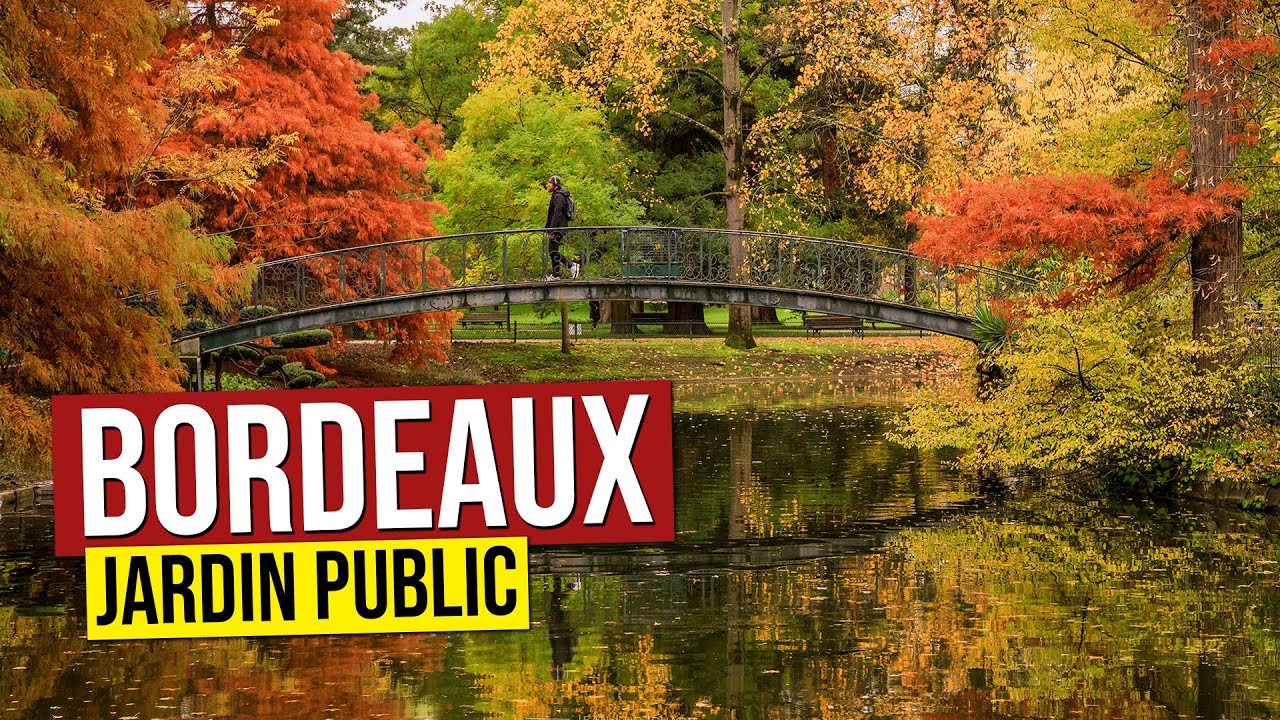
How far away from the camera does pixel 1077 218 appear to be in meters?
17.5

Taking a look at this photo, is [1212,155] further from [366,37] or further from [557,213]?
[366,37]

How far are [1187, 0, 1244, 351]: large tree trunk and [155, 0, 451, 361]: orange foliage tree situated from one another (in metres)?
13.7

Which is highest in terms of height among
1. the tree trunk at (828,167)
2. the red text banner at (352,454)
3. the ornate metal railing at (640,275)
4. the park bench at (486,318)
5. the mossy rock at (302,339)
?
the tree trunk at (828,167)

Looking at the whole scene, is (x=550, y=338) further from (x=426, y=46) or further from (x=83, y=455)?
(x=83, y=455)

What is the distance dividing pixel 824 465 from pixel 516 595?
9.62 m

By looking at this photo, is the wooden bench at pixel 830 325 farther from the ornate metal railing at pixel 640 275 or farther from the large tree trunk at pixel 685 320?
the ornate metal railing at pixel 640 275

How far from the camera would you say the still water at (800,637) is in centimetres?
989

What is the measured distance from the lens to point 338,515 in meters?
10.1

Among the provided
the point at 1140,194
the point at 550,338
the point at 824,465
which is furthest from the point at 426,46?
the point at 1140,194

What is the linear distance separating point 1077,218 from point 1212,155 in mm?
2286

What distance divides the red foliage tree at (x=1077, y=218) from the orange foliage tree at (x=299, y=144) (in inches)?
482

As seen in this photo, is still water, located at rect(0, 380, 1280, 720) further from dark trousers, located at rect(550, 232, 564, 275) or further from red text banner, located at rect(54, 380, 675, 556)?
dark trousers, located at rect(550, 232, 564, 275)

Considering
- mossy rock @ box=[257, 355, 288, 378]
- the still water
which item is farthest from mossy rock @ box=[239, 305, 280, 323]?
the still water

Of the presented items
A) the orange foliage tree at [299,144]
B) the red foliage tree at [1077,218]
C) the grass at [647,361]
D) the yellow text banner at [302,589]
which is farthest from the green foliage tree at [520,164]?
the yellow text banner at [302,589]
